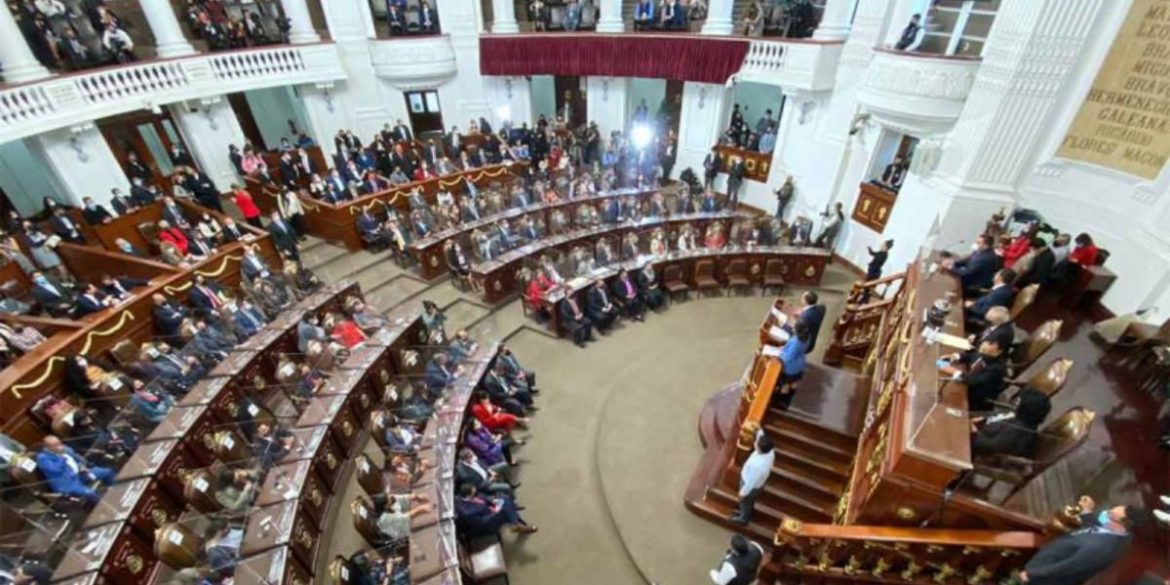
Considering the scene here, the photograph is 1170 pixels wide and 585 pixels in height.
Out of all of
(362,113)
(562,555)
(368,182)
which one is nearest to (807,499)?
(562,555)

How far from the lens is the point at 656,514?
21.0 feet

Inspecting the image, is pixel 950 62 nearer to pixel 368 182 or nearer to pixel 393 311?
pixel 393 311

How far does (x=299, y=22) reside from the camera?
42.5ft

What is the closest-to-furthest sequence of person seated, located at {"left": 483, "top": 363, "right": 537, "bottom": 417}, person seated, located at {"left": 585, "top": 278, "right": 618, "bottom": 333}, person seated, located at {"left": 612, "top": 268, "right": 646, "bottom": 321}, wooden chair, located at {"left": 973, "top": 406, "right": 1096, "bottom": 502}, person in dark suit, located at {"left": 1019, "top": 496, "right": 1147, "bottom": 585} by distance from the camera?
person in dark suit, located at {"left": 1019, "top": 496, "right": 1147, "bottom": 585} → wooden chair, located at {"left": 973, "top": 406, "right": 1096, "bottom": 502} → person seated, located at {"left": 483, "top": 363, "right": 537, "bottom": 417} → person seated, located at {"left": 585, "top": 278, "right": 618, "bottom": 333} → person seated, located at {"left": 612, "top": 268, "right": 646, "bottom": 321}

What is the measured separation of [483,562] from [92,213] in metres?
10.3

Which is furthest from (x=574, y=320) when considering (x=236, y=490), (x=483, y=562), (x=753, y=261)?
(x=236, y=490)

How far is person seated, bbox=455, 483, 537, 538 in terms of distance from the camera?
5645 mm

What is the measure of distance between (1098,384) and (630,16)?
1526cm

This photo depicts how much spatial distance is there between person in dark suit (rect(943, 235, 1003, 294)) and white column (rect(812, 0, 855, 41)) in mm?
7111

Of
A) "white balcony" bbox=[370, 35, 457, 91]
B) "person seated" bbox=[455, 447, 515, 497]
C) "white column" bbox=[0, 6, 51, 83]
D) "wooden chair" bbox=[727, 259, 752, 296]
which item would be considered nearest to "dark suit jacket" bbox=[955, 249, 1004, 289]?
"wooden chair" bbox=[727, 259, 752, 296]

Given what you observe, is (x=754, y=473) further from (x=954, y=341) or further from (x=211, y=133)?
(x=211, y=133)

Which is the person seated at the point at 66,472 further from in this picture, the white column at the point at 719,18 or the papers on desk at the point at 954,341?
the white column at the point at 719,18

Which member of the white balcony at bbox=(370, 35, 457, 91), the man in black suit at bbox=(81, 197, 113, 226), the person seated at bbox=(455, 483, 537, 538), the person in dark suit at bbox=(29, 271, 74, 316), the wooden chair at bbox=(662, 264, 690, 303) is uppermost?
the white balcony at bbox=(370, 35, 457, 91)

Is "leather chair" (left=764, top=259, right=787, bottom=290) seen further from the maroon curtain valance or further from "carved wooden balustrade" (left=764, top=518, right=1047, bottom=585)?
"carved wooden balustrade" (left=764, top=518, right=1047, bottom=585)
